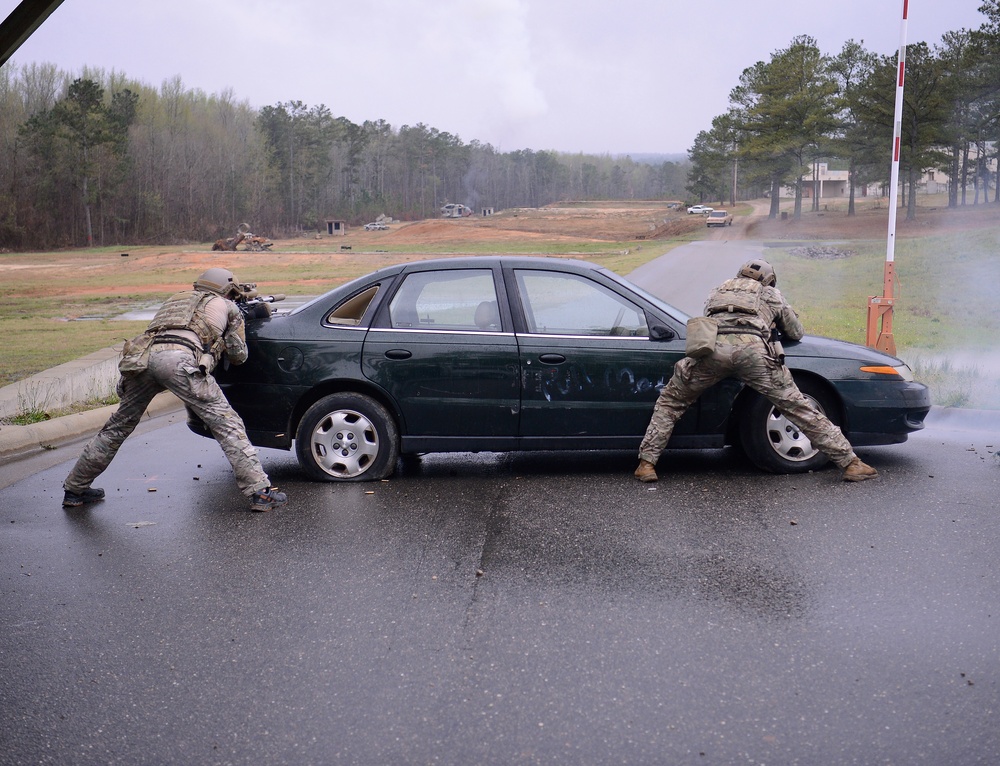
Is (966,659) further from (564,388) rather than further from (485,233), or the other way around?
(485,233)

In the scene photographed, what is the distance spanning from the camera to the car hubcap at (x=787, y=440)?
669cm

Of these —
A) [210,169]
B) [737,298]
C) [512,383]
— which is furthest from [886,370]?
[210,169]

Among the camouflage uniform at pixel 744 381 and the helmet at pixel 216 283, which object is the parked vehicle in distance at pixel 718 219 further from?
the helmet at pixel 216 283

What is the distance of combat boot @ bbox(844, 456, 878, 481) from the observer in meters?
6.46

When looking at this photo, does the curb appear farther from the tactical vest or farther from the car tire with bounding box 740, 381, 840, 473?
the car tire with bounding box 740, 381, 840, 473

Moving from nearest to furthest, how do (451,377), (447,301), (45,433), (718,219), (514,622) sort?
(514,622)
(451,377)
(447,301)
(45,433)
(718,219)

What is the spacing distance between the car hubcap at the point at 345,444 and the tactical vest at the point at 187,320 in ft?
3.10

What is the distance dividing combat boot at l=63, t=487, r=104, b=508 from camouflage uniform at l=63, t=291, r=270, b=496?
0.09 feet

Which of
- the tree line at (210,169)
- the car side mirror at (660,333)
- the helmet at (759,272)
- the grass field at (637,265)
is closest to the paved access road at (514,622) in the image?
the car side mirror at (660,333)

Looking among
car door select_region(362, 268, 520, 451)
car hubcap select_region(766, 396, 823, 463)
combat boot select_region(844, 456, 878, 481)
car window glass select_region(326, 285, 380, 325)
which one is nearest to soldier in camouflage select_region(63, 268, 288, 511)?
car window glass select_region(326, 285, 380, 325)

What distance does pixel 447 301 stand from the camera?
6898 millimetres

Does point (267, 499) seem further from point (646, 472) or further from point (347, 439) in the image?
point (646, 472)

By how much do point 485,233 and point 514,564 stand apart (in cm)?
6410

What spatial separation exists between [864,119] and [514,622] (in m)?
48.0
